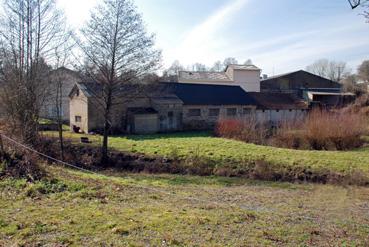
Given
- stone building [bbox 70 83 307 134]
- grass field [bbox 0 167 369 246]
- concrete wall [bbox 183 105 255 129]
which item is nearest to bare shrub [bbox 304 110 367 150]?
stone building [bbox 70 83 307 134]

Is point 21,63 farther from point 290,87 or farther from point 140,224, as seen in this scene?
point 290,87

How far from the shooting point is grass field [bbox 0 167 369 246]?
4.62 m

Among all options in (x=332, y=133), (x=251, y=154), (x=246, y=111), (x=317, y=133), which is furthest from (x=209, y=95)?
(x=251, y=154)

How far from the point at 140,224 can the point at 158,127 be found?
952 inches

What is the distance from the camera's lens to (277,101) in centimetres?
3962

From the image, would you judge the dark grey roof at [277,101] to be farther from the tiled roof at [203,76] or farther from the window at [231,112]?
the tiled roof at [203,76]

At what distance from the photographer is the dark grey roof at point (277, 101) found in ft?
123

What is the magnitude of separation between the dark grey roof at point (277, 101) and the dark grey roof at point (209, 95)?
1748 millimetres

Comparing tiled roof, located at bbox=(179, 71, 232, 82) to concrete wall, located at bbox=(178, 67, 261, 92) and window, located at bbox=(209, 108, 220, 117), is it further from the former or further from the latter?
window, located at bbox=(209, 108, 220, 117)

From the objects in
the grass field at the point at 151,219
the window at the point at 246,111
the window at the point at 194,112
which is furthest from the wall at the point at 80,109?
the grass field at the point at 151,219

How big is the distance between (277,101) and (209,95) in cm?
989

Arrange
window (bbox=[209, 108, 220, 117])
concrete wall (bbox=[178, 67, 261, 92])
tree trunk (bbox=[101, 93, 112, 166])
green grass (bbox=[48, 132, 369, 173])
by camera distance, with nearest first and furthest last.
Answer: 1. green grass (bbox=[48, 132, 369, 173])
2. tree trunk (bbox=[101, 93, 112, 166])
3. window (bbox=[209, 108, 220, 117])
4. concrete wall (bbox=[178, 67, 261, 92])

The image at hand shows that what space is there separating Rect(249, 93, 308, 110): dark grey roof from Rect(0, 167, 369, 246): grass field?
A: 2920cm

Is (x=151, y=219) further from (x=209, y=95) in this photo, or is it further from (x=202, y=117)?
(x=209, y=95)
